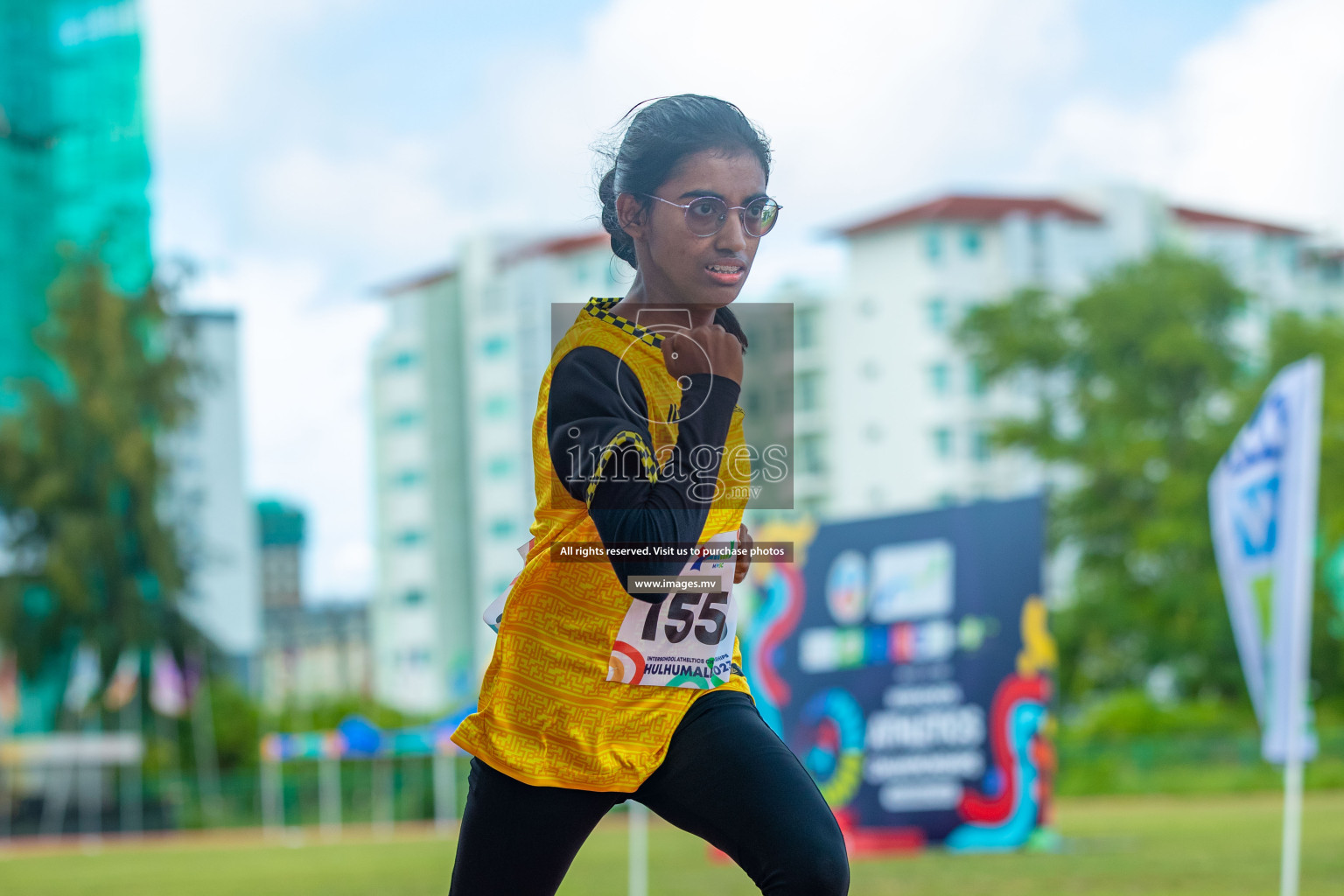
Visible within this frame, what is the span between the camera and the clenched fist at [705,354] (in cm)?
275

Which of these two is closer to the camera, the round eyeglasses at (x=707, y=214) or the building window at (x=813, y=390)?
the round eyeglasses at (x=707, y=214)

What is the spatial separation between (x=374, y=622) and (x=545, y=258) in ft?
58.0

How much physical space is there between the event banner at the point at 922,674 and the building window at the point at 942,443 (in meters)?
49.8

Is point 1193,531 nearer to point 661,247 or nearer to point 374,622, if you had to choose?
point 661,247

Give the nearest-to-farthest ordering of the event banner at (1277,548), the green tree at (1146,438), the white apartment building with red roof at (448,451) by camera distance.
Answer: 1. the event banner at (1277,548)
2. the green tree at (1146,438)
3. the white apartment building with red roof at (448,451)

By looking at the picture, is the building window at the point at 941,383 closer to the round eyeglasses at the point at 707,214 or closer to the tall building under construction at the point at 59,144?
the tall building under construction at the point at 59,144

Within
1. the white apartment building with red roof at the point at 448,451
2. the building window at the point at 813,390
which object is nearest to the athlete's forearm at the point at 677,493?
the building window at the point at 813,390

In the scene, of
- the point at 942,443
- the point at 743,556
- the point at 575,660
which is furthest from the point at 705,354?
the point at 942,443

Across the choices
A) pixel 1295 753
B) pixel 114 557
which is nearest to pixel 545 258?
pixel 114 557

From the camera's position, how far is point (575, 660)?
2.88 m

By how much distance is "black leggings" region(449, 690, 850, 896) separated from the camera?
9.11ft

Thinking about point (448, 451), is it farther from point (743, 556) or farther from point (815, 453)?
point (743, 556)

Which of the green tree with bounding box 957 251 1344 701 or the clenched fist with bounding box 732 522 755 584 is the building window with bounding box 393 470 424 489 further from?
the clenched fist with bounding box 732 522 755 584

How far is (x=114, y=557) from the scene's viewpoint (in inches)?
1451
